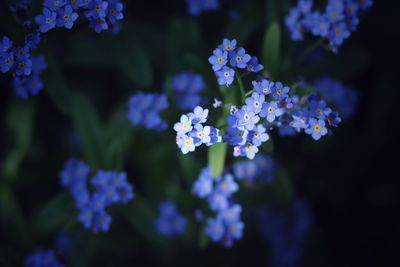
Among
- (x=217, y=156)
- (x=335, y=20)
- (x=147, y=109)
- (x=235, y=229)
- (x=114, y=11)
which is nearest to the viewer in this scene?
(x=114, y=11)

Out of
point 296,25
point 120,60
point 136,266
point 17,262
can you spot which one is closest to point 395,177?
point 296,25

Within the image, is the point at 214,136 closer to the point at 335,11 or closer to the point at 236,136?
the point at 236,136

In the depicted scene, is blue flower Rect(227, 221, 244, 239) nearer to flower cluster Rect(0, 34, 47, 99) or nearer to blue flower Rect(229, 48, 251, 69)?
blue flower Rect(229, 48, 251, 69)

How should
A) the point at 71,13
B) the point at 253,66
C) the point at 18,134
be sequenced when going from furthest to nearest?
the point at 18,134 → the point at 71,13 → the point at 253,66

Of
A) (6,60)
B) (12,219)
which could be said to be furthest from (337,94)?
(12,219)

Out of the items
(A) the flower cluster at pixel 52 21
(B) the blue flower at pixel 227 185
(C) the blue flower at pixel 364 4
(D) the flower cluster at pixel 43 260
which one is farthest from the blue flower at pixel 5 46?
(C) the blue flower at pixel 364 4

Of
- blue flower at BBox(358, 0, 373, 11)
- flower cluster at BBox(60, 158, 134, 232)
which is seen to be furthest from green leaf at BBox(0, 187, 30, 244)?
blue flower at BBox(358, 0, 373, 11)

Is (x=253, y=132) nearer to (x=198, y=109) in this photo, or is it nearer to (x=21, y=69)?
(x=198, y=109)
